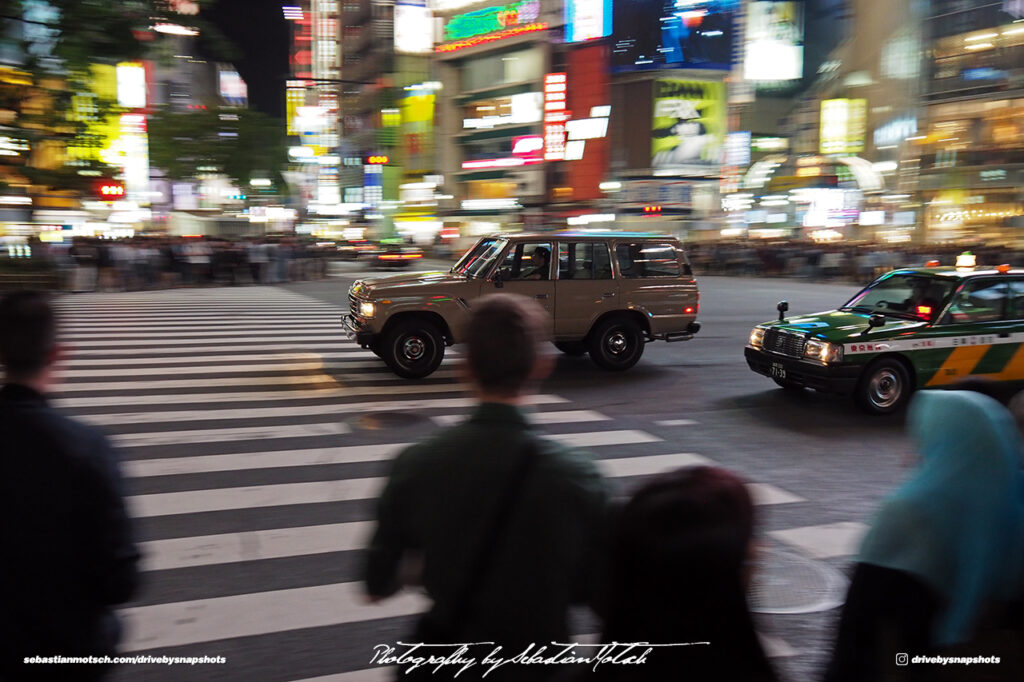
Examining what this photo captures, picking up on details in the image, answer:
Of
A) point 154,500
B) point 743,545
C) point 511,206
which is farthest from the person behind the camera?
point 511,206

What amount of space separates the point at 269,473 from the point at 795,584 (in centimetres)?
429

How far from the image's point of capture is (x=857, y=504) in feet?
21.6

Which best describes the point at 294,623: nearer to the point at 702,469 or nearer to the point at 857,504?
the point at 702,469

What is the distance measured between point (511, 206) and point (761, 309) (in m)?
55.9

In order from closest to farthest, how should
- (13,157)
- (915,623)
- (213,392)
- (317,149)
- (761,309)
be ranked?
(915,623) → (13,157) → (213,392) → (761,309) → (317,149)

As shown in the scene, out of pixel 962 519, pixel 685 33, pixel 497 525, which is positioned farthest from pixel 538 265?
pixel 685 33

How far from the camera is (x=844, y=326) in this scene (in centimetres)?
990

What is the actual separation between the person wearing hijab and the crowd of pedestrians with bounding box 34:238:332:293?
79.3ft

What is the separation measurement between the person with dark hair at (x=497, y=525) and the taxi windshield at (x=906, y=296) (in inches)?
352

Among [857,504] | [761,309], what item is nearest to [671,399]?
[857,504]

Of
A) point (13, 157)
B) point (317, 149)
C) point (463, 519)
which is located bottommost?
point (463, 519)

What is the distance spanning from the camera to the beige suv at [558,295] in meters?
11.6

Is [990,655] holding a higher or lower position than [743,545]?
lower

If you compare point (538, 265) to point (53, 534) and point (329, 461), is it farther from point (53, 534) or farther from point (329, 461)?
point (53, 534)
